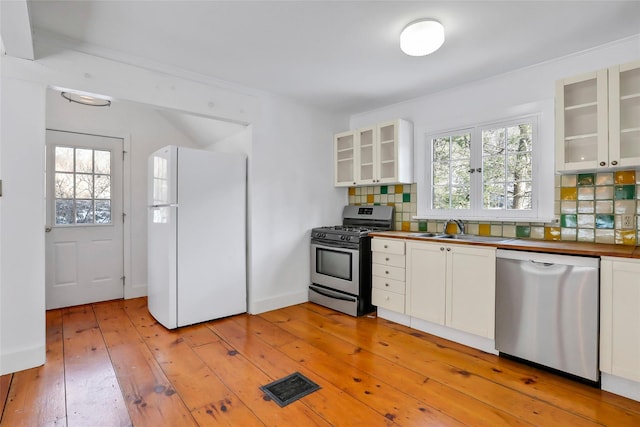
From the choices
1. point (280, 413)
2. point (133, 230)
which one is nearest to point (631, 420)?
point (280, 413)

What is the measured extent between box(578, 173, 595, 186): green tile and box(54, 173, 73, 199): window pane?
4957 millimetres

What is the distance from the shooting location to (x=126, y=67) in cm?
260

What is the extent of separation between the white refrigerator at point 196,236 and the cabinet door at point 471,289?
6.70 ft

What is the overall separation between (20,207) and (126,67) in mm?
1305

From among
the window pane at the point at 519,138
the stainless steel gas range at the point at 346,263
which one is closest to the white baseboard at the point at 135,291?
the stainless steel gas range at the point at 346,263

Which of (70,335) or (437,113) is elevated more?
(437,113)

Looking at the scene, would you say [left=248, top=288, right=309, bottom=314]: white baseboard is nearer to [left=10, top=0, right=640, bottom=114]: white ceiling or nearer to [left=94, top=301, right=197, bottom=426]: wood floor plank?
[left=94, top=301, right=197, bottom=426]: wood floor plank

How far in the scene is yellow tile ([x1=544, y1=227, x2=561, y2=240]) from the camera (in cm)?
262

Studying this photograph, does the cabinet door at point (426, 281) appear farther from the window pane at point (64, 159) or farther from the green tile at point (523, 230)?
the window pane at point (64, 159)

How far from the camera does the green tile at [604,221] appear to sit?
238 cm

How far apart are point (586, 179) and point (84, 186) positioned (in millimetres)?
4921

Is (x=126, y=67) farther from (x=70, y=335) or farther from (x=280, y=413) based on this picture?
(x=280, y=413)

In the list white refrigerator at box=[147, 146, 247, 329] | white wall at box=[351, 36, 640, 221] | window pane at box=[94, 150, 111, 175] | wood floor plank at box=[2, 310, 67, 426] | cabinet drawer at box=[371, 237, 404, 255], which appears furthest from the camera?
window pane at box=[94, 150, 111, 175]

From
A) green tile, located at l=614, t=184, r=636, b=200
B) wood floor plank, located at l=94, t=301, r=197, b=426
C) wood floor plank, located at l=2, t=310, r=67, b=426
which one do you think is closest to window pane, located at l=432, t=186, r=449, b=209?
green tile, located at l=614, t=184, r=636, b=200
